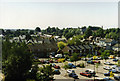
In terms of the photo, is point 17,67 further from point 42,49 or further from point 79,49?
point 79,49

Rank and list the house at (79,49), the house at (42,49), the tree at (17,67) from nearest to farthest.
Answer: the tree at (17,67)
the house at (42,49)
the house at (79,49)

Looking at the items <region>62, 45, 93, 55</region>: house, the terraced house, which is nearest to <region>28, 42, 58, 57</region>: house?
the terraced house

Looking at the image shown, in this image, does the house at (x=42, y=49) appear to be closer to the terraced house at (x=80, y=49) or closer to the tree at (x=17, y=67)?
the terraced house at (x=80, y=49)

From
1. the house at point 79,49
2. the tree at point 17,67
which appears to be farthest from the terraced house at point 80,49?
the tree at point 17,67

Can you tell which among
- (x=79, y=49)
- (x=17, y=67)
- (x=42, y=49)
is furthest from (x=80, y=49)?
(x=17, y=67)

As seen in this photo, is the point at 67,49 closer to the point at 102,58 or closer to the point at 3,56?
the point at 102,58

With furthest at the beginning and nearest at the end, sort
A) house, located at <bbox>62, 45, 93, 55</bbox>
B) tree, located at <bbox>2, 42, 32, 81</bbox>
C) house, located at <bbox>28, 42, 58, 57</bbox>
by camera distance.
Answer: house, located at <bbox>62, 45, 93, 55</bbox> < house, located at <bbox>28, 42, 58, 57</bbox> < tree, located at <bbox>2, 42, 32, 81</bbox>

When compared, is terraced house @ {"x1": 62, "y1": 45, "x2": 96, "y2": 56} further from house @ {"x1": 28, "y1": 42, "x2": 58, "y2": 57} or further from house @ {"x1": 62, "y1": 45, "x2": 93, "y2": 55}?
house @ {"x1": 28, "y1": 42, "x2": 58, "y2": 57}

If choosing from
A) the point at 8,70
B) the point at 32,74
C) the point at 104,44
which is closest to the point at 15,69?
the point at 8,70

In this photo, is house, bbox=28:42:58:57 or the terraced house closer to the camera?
house, bbox=28:42:58:57

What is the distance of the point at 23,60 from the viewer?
1853 centimetres

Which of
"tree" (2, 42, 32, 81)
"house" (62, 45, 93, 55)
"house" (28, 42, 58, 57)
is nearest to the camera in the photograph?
"tree" (2, 42, 32, 81)

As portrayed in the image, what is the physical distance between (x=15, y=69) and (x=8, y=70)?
1011 millimetres

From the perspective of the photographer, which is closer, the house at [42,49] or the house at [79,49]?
the house at [42,49]
